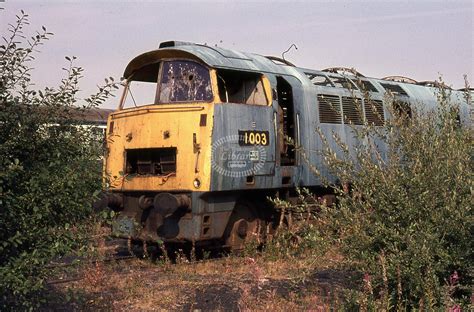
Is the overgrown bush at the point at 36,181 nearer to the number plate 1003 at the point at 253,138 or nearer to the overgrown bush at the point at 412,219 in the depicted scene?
the overgrown bush at the point at 412,219

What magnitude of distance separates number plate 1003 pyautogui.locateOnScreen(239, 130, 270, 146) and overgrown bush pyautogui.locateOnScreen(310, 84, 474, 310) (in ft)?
11.1

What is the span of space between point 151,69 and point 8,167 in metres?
5.85

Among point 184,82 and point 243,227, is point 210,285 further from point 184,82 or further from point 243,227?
point 184,82

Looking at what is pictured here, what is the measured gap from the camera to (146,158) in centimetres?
920

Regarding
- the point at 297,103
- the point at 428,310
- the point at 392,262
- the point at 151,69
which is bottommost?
the point at 428,310

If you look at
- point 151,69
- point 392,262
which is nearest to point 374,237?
point 392,262

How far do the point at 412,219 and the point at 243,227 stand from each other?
14.7 ft

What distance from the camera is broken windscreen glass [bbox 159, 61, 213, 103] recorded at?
882 centimetres

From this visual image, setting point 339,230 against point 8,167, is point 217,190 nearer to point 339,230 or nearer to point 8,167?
point 339,230

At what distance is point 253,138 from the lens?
893 cm

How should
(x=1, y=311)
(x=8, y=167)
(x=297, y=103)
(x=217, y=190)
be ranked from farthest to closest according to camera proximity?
(x=297, y=103), (x=217, y=190), (x=1, y=311), (x=8, y=167)

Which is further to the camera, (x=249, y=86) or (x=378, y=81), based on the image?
(x=378, y=81)

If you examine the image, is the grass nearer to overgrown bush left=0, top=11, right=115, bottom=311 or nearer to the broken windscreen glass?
overgrown bush left=0, top=11, right=115, bottom=311

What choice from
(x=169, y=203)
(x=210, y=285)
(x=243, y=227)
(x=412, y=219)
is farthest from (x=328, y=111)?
(x=412, y=219)
